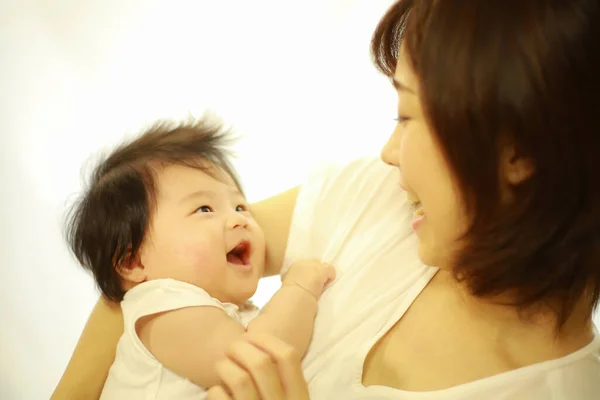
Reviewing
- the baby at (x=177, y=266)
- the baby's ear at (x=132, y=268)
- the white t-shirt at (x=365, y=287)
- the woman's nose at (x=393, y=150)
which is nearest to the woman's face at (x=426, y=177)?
the woman's nose at (x=393, y=150)

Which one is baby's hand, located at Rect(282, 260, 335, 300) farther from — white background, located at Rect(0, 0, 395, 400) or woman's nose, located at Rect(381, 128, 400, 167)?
white background, located at Rect(0, 0, 395, 400)

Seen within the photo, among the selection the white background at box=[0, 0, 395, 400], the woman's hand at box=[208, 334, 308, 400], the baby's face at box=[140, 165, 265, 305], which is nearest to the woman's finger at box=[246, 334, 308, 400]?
the woman's hand at box=[208, 334, 308, 400]

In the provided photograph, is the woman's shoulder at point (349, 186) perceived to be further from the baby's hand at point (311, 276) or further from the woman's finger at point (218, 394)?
the woman's finger at point (218, 394)

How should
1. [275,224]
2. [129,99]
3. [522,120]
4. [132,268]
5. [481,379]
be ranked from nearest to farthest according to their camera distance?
[522,120], [481,379], [132,268], [275,224], [129,99]

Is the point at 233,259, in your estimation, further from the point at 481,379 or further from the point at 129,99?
the point at 129,99

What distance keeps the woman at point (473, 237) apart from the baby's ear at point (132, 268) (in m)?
0.17

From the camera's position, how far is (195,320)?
2.90ft

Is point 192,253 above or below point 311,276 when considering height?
above

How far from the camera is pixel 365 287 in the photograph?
0.94 metres

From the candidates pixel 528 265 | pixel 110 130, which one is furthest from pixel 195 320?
pixel 110 130

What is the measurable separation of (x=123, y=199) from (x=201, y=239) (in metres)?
0.17

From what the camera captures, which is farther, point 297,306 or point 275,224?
point 275,224

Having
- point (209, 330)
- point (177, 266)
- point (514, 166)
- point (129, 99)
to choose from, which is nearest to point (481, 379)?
point (514, 166)

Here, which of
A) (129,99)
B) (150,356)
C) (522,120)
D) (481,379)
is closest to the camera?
(522,120)
